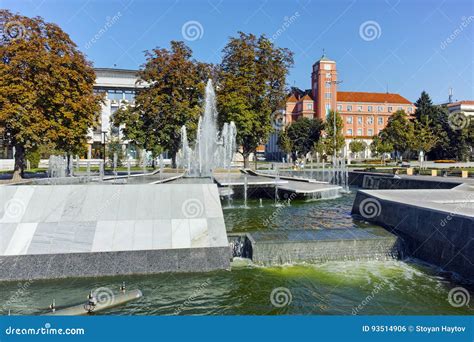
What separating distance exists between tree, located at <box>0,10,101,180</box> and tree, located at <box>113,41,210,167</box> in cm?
639

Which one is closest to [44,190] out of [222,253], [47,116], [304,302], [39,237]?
[39,237]

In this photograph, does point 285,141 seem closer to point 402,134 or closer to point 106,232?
point 402,134

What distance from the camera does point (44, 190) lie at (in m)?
8.70

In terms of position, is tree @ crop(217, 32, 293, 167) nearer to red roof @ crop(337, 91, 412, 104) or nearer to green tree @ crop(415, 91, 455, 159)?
green tree @ crop(415, 91, 455, 159)

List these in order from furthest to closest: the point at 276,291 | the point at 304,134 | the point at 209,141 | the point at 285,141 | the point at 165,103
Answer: the point at 304,134
the point at 285,141
the point at 209,141
the point at 165,103
the point at 276,291

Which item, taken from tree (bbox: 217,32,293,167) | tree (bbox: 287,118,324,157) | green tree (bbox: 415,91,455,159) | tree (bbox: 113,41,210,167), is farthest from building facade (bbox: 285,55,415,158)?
tree (bbox: 113,41,210,167)

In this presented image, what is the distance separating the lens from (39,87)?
19.3 meters

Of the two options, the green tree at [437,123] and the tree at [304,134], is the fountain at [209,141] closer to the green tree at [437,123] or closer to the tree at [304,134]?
the tree at [304,134]

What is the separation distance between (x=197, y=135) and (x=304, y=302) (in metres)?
24.1

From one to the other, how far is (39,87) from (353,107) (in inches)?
2995

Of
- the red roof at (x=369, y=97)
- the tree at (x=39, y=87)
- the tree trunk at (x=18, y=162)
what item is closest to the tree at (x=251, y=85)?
the tree at (x=39, y=87)

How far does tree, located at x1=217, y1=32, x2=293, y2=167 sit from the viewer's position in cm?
2884

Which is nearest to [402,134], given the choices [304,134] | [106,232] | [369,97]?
[304,134]

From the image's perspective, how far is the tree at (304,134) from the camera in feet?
217
